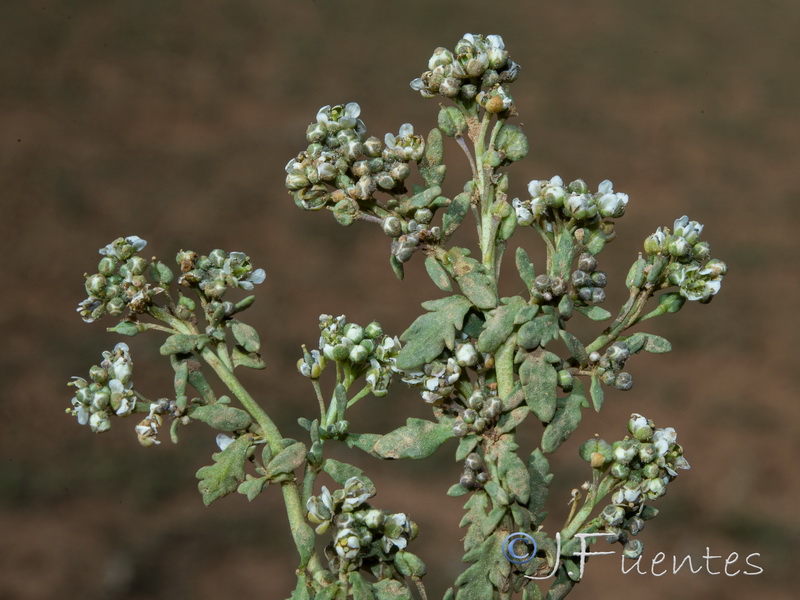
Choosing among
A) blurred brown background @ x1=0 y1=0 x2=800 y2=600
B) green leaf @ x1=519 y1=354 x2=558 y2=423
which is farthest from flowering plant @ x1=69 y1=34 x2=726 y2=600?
blurred brown background @ x1=0 y1=0 x2=800 y2=600

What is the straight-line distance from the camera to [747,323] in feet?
28.0

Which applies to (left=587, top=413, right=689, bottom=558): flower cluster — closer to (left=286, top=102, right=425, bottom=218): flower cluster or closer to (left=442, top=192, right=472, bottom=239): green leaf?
(left=442, top=192, right=472, bottom=239): green leaf

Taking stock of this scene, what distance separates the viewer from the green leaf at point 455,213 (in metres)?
1.50

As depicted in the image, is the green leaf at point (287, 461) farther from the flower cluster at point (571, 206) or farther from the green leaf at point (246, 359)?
the flower cluster at point (571, 206)

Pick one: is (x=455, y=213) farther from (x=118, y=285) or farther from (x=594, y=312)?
(x=118, y=285)

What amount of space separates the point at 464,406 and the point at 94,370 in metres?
0.57

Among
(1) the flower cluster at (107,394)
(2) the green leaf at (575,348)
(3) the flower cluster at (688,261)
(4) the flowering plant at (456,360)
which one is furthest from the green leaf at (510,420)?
(1) the flower cluster at (107,394)

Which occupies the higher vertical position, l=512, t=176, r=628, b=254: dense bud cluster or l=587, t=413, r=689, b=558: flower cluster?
l=512, t=176, r=628, b=254: dense bud cluster

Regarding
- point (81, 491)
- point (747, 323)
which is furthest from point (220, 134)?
point (747, 323)

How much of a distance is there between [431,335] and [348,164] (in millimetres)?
312

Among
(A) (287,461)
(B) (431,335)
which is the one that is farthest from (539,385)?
(A) (287,461)

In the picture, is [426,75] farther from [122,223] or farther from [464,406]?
[122,223]

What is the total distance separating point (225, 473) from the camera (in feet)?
4.75

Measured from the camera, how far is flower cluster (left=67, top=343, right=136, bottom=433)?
1.43m
